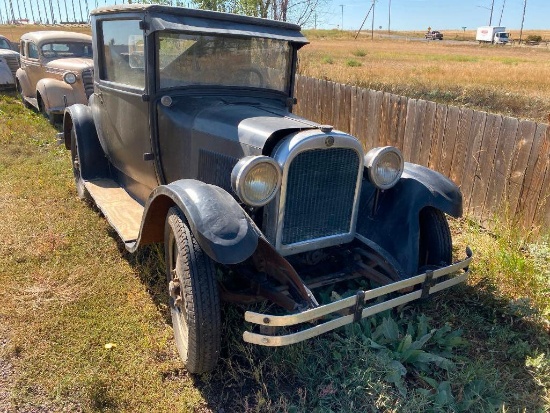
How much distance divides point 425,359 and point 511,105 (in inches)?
428

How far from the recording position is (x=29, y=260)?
3963mm

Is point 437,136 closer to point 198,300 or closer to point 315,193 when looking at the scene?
point 315,193

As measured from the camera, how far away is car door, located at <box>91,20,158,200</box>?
12.1 ft

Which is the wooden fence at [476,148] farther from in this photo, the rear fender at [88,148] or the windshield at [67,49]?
the windshield at [67,49]

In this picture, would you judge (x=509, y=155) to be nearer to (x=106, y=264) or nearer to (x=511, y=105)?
A: (x=106, y=264)

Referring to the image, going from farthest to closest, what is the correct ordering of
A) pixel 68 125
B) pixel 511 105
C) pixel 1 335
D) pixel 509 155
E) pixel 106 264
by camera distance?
1. pixel 511 105
2. pixel 68 125
3. pixel 509 155
4. pixel 106 264
5. pixel 1 335

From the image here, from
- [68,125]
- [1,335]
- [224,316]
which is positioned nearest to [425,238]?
[224,316]

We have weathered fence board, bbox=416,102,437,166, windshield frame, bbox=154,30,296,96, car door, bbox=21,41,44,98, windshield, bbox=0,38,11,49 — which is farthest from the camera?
windshield, bbox=0,38,11,49

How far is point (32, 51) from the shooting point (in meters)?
9.82

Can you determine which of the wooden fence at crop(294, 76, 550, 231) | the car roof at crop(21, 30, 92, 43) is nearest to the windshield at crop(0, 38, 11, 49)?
the car roof at crop(21, 30, 92, 43)

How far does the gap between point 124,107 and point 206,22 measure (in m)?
1.07

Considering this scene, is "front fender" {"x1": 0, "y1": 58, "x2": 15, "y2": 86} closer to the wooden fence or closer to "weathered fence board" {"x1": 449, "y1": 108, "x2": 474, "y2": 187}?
the wooden fence

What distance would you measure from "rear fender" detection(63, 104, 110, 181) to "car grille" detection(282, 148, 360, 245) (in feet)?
9.22

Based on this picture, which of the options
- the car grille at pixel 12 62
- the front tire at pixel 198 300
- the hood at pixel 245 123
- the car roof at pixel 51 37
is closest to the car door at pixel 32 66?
the car roof at pixel 51 37
